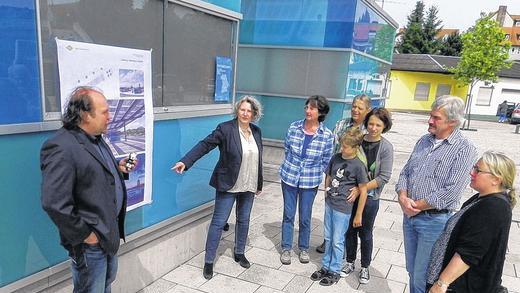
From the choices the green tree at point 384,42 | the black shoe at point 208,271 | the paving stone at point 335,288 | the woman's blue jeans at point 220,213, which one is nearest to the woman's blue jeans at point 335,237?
the paving stone at point 335,288

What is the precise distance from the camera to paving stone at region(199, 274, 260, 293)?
11.8ft

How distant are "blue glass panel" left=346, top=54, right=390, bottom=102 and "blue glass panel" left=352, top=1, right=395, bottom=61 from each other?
9.1 inches

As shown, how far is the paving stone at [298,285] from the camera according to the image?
3.67 meters

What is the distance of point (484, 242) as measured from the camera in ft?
6.73

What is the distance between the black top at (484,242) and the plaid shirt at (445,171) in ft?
1.64

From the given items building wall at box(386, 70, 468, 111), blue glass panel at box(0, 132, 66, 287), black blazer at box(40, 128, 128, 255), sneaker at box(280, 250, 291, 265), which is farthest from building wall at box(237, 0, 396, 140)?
building wall at box(386, 70, 468, 111)

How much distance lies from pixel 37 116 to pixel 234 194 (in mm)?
1891

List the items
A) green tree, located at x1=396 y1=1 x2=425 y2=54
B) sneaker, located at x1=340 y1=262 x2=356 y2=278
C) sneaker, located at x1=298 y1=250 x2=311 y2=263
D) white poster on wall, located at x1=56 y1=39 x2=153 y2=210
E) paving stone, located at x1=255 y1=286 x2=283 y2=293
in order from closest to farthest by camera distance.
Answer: white poster on wall, located at x1=56 y1=39 x2=153 y2=210 → paving stone, located at x1=255 y1=286 x2=283 y2=293 → sneaker, located at x1=340 y1=262 x2=356 y2=278 → sneaker, located at x1=298 y1=250 x2=311 y2=263 → green tree, located at x1=396 y1=1 x2=425 y2=54

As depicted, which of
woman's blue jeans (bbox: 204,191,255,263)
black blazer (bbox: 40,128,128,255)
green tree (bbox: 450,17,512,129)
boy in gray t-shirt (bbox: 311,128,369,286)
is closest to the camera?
black blazer (bbox: 40,128,128,255)

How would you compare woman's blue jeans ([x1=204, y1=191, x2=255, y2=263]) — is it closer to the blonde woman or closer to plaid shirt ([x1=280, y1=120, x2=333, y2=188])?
plaid shirt ([x1=280, y1=120, x2=333, y2=188])

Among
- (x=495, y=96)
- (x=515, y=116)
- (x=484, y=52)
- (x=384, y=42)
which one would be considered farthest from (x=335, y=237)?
(x=495, y=96)

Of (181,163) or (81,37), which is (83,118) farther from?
(181,163)

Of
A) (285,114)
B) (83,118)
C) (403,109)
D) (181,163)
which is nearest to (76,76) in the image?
(83,118)

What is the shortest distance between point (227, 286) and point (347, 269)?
1.25 m
